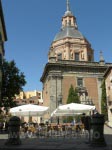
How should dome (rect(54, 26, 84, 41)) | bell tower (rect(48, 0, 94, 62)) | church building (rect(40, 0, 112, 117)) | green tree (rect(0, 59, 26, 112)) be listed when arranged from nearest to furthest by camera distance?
green tree (rect(0, 59, 26, 112)), church building (rect(40, 0, 112, 117)), bell tower (rect(48, 0, 94, 62)), dome (rect(54, 26, 84, 41))

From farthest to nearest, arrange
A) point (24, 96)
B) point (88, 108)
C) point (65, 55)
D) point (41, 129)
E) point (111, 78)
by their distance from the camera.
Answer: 1. point (24, 96)
2. point (65, 55)
3. point (111, 78)
4. point (41, 129)
5. point (88, 108)

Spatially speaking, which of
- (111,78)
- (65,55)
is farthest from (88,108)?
(65,55)

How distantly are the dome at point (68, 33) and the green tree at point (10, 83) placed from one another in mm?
21253

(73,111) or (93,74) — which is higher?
(93,74)

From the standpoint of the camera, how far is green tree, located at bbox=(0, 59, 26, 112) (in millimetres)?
35125

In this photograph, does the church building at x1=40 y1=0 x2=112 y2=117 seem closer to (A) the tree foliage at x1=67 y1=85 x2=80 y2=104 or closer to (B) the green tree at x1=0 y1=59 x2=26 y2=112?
(A) the tree foliage at x1=67 y1=85 x2=80 y2=104

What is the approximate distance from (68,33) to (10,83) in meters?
24.3

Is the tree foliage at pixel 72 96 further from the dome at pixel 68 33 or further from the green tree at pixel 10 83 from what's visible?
the dome at pixel 68 33

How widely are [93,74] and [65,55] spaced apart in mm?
7901

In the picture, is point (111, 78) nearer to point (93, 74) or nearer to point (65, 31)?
point (93, 74)

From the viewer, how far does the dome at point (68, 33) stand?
184 ft

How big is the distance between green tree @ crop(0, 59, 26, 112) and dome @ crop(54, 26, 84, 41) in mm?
21253

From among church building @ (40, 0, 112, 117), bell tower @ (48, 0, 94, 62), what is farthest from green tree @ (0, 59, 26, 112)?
bell tower @ (48, 0, 94, 62)

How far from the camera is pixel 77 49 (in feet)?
176
